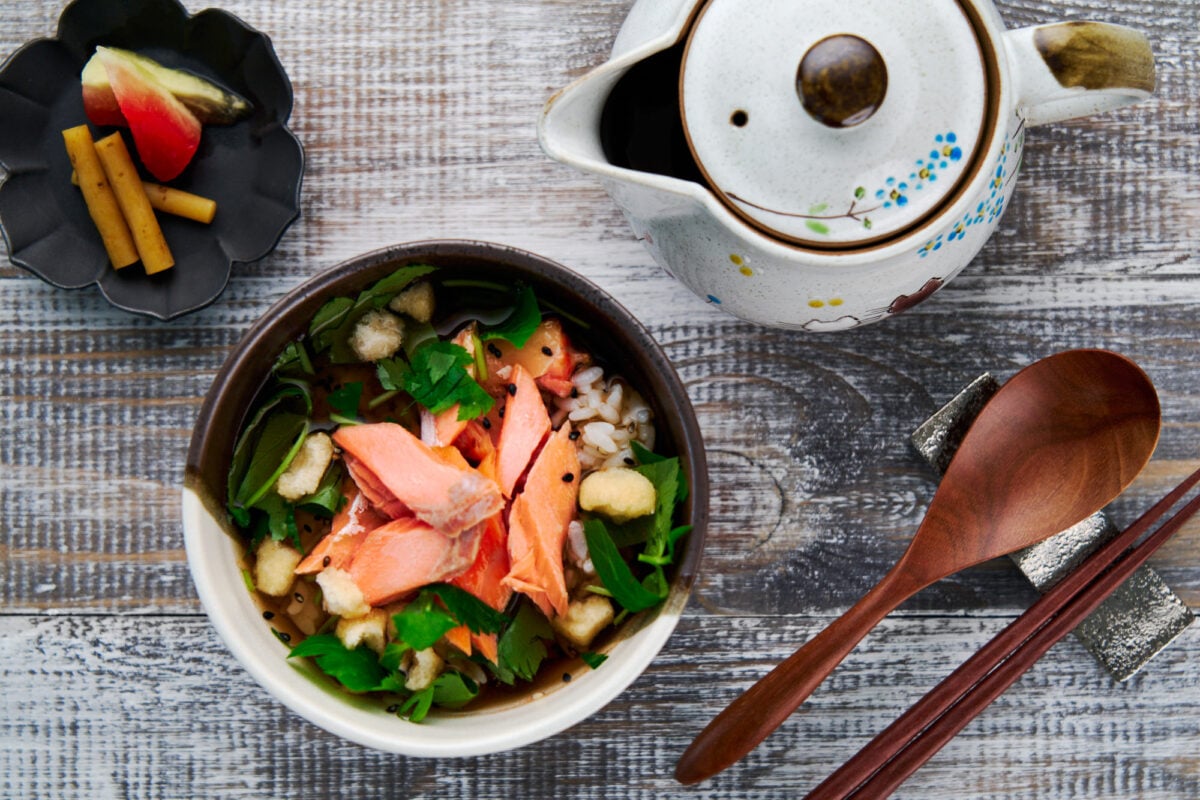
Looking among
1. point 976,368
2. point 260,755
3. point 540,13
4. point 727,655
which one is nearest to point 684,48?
point 540,13

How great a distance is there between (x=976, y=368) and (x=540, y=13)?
23.8 inches

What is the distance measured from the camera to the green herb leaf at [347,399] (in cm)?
94

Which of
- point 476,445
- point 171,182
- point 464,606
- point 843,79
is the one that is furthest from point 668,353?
point 171,182

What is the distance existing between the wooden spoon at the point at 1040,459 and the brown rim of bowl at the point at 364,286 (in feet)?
0.90

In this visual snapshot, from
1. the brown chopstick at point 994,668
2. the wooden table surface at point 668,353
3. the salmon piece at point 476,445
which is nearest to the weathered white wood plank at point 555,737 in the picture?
the wooden table surface at point 668,353

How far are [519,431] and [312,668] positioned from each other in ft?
0.92

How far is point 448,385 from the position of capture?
3.01 feet

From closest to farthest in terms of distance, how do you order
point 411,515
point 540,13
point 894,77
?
point 894,77 → point 411,515 → point 540,13

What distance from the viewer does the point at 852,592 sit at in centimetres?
109

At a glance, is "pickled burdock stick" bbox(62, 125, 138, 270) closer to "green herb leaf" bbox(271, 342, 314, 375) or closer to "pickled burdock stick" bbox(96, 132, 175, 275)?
"pickled burdock stick" bbox(96, 132, 175, 275)

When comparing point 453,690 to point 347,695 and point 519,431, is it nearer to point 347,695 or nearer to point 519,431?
point 347,695

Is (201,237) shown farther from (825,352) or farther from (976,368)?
(976,368)

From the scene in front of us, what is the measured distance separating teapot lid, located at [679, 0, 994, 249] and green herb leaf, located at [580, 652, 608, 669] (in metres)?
0.42

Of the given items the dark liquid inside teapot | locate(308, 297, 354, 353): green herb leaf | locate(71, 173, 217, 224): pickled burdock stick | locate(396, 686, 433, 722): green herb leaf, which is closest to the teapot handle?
the dark liquid inside teapot
